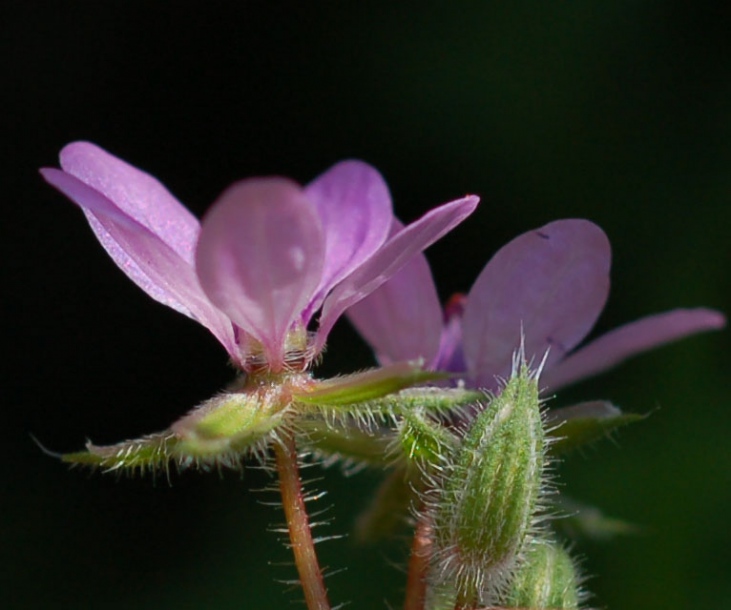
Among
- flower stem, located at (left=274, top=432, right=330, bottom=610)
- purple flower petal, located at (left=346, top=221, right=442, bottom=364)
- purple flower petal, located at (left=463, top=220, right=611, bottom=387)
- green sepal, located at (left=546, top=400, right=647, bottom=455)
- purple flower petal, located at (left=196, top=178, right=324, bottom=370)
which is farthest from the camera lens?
purple flower petal, located at (left=346, top=221, right=442, bottom=364)

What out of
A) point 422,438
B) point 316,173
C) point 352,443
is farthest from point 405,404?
point 316,173

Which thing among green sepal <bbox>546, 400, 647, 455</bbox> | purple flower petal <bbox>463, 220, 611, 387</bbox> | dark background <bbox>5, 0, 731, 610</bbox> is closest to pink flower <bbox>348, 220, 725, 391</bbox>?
purple flower petal <bbox>463, 220, 611, 387</bbox>

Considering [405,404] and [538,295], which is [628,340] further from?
[405,404]

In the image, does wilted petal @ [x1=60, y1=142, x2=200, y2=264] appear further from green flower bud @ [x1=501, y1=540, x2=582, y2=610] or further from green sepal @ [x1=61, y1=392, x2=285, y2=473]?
green flower bud @ [x1=501, y1=540, x2=582, y2=610]

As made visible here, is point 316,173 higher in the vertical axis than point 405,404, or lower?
higher

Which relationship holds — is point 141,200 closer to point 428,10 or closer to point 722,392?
point 722,392

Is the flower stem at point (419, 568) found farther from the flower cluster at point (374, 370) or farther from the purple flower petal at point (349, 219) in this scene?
the purple flower petal at point (349, 219)

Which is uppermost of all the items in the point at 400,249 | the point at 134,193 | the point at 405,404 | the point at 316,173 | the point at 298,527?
the point at 316,173
